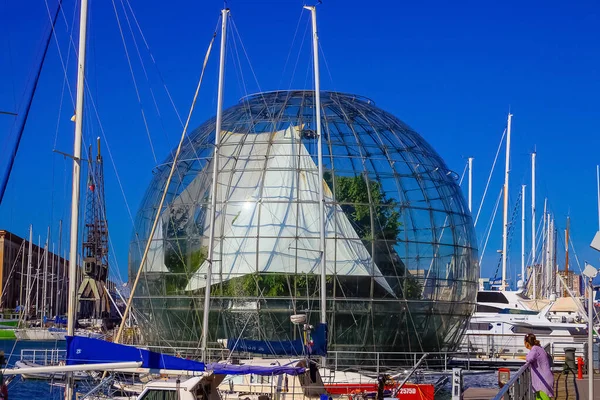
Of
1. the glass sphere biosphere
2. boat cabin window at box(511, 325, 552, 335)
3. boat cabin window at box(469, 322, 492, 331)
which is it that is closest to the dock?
the glass sphere biosphere

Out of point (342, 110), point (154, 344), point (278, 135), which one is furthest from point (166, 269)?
point (342, 110)

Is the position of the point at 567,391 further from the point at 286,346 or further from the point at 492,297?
the point at 492,297

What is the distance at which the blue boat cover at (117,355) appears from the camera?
19.7 meters

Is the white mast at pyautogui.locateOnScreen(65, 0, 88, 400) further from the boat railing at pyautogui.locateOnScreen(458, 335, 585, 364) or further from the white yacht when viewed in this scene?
the white yacht

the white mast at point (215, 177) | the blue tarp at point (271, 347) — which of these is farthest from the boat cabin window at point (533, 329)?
the blue tarp at point (271, 347)

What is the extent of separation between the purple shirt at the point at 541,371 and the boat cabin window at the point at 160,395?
7453 mm

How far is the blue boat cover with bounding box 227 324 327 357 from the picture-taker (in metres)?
27.4

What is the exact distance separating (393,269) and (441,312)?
8.91 feet

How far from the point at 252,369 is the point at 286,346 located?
6266 mm

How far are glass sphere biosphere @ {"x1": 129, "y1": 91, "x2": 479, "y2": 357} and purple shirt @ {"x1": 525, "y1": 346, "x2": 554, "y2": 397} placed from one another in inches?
678

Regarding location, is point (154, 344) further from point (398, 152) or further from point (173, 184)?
point (398, 152)

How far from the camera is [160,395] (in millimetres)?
18828

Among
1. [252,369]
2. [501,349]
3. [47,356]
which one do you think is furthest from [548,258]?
[252,369]

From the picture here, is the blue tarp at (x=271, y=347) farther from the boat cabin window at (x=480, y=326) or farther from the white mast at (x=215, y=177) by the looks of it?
the boat cabin window at (x=480, y=326)
